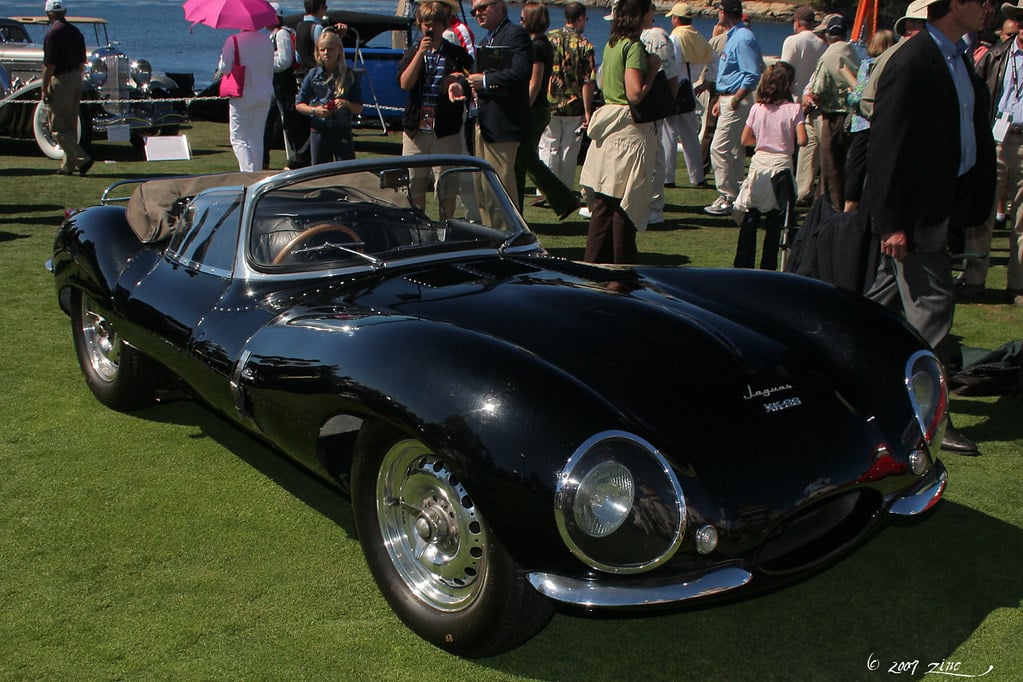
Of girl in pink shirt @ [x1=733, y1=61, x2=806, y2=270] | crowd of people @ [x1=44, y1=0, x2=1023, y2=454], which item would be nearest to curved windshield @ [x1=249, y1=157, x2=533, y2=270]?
crowd of people @ [x1=44, y1=0, x2=1023, y2=454]

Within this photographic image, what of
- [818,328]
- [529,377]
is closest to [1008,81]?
[818,328]

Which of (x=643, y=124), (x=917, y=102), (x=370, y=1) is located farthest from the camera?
(x=370, y=1)

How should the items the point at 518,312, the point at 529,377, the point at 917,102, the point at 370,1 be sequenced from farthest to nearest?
the point at 370,1
the point at 917,102
the point at 518,312
the point at 529,377

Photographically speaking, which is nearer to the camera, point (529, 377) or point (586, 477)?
point (586, 477)

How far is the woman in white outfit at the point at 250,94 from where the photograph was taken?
9.70m

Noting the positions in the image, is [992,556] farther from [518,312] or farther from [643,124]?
[643,124]

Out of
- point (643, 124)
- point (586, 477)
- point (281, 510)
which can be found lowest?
point (281, 510)

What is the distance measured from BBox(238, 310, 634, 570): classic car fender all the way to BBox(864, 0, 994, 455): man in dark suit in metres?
2.23

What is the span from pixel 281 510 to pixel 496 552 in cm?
155

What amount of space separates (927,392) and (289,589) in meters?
2.31

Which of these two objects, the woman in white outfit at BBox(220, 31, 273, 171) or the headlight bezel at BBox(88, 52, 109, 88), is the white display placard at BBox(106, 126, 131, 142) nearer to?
the headlight bezel at BBox(88, 52, 109, 88)

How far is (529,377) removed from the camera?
123 inches

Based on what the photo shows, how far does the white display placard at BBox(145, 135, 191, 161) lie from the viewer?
12.3m

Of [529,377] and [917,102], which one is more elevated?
[917,102]
